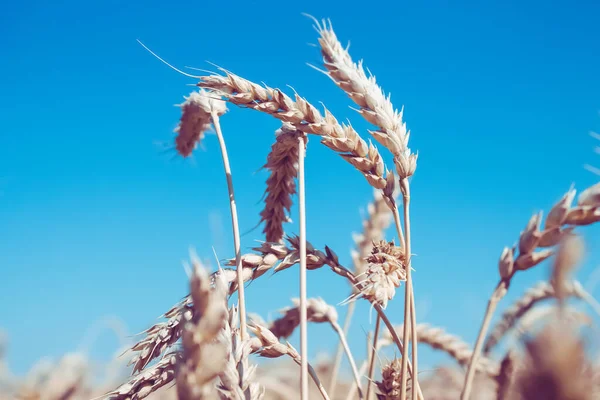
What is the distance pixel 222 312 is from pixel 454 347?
95.5 inches

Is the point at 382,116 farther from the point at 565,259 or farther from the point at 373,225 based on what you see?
the point at 373,225

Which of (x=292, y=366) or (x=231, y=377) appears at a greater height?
(x=292, y=366)

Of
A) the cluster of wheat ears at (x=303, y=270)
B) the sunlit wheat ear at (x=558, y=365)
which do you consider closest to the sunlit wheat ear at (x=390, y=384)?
the cluster of wheat ears at (x=303, y=270)

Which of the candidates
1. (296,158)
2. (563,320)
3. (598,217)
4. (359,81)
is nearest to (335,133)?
(359,81)

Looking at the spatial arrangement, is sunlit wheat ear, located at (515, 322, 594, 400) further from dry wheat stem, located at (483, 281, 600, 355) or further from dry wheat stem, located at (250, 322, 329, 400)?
dry wheat stem, located at (483, 281, 600, 355)

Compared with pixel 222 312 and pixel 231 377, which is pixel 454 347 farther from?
pixel 222 312

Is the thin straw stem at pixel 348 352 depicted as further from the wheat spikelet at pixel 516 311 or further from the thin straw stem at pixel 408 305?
the wheat spikelet at pixel 516 311

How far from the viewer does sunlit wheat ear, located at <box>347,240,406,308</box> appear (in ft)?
4.87

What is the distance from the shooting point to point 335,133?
5.49ft

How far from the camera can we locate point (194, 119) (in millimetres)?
2523

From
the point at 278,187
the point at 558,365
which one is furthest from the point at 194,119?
the point at 558,365

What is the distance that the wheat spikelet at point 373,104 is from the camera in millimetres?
1615

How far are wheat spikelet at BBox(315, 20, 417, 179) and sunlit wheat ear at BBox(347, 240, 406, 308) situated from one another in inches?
9.4

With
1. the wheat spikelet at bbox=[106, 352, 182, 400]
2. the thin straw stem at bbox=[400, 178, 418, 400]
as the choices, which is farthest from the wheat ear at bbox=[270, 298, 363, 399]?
the wheat spikelet at bbox=[106, 352, 182, 400]
